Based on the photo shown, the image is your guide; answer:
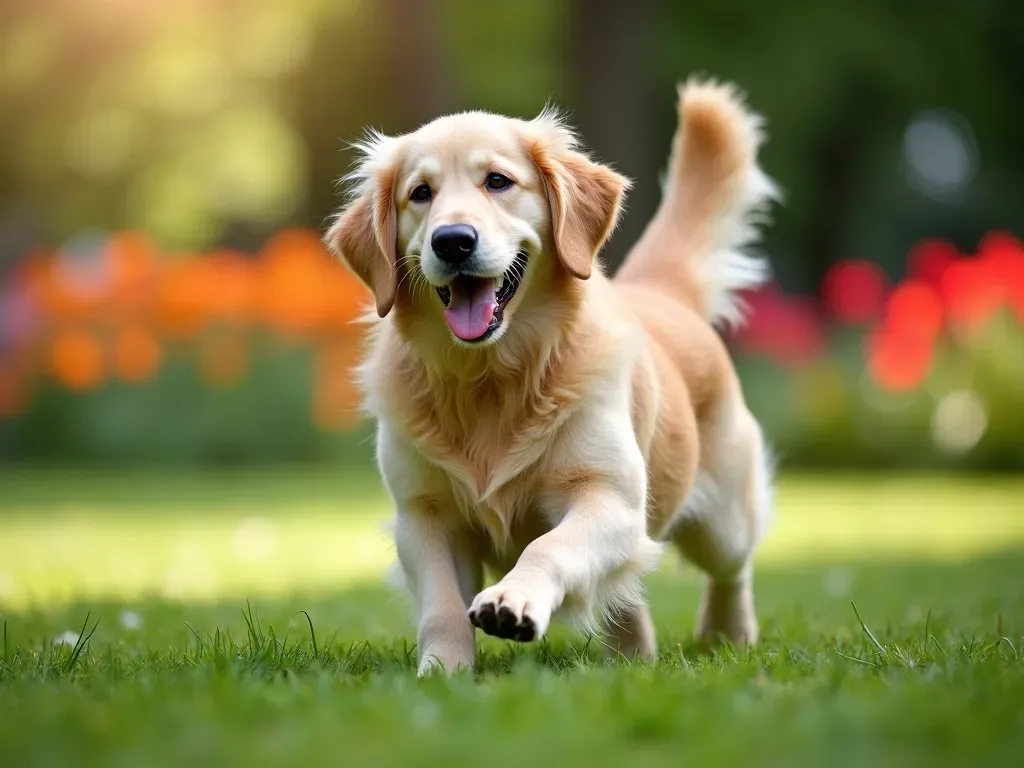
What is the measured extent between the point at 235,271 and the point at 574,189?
10.3 meters

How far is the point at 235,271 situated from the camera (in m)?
13.9

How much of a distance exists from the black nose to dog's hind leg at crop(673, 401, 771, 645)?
1528 millimetres

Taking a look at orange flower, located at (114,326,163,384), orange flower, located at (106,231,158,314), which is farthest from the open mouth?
orange flower, located at (106,231,158,314)

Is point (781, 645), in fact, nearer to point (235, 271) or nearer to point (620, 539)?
point (620, 539)

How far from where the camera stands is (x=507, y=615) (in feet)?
9.93

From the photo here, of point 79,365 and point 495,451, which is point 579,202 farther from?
point 79,365

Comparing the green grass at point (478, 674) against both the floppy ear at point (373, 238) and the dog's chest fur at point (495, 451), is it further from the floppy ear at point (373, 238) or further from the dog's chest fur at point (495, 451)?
the floppy ear at point (373, 238)

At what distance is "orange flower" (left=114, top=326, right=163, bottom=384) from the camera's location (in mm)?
13320

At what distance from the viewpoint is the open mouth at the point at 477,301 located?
3711 mm

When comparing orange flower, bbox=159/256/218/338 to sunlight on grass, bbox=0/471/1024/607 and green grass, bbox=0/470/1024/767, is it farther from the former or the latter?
green grass, bbox=0/470/1024/767

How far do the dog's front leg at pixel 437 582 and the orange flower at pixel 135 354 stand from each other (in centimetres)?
1012

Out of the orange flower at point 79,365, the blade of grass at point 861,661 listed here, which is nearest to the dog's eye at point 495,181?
the blade of grass at point 861,661

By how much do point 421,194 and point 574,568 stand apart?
132cm

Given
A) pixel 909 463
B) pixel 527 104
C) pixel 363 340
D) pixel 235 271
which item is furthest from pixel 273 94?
pixel 363 340
